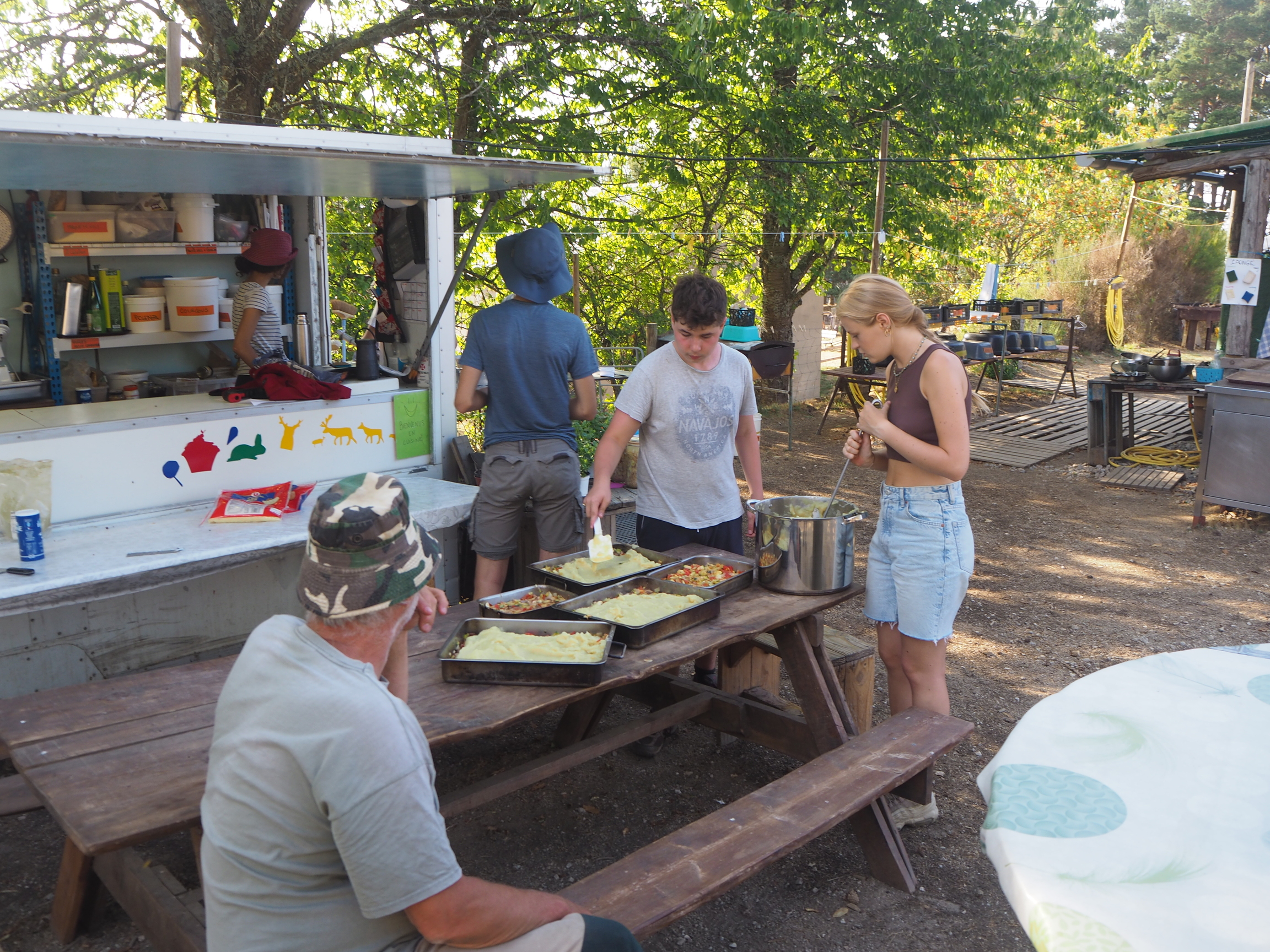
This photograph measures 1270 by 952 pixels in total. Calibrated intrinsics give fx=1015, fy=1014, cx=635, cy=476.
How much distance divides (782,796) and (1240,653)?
1.24 m

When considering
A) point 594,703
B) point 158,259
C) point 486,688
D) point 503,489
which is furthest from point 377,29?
point 486,688

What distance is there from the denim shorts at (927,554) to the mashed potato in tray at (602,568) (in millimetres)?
823

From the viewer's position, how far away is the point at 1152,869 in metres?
1.60

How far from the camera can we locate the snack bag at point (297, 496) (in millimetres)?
4324

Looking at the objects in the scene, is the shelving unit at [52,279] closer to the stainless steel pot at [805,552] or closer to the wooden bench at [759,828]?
the stainless steel pot at [805,552]

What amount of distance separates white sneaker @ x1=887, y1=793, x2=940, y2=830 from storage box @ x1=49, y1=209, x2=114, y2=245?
4.92m

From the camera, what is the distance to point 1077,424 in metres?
12.6

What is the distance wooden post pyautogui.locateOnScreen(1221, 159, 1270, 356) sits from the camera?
30.6 ft

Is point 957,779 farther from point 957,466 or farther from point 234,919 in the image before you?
point 234,919

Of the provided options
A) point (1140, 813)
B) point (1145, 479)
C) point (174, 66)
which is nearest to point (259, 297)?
point (174, 66)

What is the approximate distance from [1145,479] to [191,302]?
839 cm

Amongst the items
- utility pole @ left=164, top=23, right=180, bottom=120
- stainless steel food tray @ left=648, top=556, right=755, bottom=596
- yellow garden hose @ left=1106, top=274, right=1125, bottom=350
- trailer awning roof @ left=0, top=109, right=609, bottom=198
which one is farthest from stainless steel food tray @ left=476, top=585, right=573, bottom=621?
yellow garden hose @ left=1106, top=274, right=1125, bottom=350

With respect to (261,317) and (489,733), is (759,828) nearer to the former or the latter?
(489,733)

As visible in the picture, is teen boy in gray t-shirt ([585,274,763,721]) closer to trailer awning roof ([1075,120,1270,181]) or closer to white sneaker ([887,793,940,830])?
white sneaker ([887,793,940,830])
